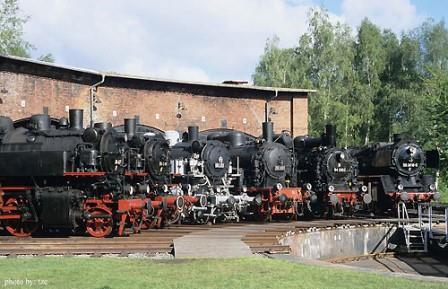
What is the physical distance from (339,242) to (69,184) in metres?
7.78

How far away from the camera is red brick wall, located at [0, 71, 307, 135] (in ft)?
86.1

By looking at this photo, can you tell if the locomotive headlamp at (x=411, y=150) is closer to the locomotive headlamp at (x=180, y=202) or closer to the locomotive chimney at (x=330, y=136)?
the locomotive chimney at (x=330, y=136)

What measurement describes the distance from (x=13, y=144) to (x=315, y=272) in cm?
952

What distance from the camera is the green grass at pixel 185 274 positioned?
8992 millimetres

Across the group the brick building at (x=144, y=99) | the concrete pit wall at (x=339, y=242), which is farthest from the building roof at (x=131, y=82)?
the concrete pit wall at (x=339, y=242)

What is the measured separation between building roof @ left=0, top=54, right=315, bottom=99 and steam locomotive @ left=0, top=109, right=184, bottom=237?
1027 cm

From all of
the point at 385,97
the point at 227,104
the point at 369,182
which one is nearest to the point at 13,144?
the point at 369,182

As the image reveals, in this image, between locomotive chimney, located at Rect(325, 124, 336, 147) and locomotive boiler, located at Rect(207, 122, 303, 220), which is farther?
locomotive chimney, located at Rect(325, 124, 336, 147)

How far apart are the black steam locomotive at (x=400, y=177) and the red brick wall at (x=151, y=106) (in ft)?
38.4

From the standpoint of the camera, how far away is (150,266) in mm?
10945

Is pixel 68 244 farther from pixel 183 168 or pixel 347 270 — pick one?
pixel 183 168

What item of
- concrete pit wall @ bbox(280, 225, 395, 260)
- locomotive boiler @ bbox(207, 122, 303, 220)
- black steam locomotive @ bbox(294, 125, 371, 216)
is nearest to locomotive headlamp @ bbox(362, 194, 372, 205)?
black steam locomotive @ bbox(294, 125, 371, 216)

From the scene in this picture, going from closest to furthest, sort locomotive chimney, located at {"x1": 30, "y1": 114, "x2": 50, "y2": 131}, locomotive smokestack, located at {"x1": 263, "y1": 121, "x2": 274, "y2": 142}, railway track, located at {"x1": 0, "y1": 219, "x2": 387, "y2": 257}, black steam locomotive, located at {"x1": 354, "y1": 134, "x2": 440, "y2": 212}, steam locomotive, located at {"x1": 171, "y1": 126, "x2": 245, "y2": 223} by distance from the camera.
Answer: railway track, located at {"x1": 0, "y1": 219, "x2": 387, "y2": 257} → locomotive chimney, located at {"x1": 30, "y1": 114, "x2": 50, "y2": 131} → steam locomotive, located at {"x1": 171, "y1": 126, "x2": 245, "y2": 223} → black steam locomotive, located at {"x1": 354, "y1": 134, "x2": 440, "y2": 212} → locomotive smokestack, located at {"x1": 263, "y1": 121, "x2": 274, "y2": 142}

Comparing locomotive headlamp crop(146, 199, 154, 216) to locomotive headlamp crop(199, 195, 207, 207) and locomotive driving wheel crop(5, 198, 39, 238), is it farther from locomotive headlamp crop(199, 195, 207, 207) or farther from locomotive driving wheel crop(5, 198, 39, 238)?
locomotive headlamp crop(199, 195, 207, 207)
